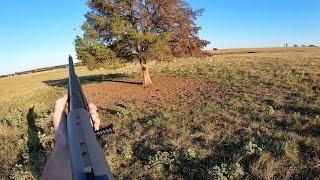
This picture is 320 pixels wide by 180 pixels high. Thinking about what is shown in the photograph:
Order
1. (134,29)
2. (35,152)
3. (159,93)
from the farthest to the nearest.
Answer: (134,29), (159,93), (35,152)

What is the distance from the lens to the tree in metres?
27.0

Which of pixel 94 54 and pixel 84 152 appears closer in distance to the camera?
pixel 84 152

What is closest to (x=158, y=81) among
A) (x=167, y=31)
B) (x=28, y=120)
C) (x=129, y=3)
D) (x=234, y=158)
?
(x=167, y=31)

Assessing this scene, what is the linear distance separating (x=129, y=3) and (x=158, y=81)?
238 inches

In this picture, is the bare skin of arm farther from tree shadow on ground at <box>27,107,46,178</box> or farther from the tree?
the tree

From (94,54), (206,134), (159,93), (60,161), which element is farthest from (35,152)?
(94,54)

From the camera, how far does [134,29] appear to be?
88.3 ft

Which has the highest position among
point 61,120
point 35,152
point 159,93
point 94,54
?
point 61,120

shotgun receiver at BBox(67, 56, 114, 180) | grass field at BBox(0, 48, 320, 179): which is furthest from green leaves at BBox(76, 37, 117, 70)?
shotgun receiver at BBox(67, 56, 114, 180)

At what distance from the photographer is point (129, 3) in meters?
27.6

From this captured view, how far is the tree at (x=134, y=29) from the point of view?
2700 cm

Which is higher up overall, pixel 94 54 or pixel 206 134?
pixel 94 54

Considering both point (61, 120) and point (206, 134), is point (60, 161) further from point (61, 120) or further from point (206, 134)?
point (206, 134)

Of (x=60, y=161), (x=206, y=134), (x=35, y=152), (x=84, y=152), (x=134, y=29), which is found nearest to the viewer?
(x=84, y=152)
